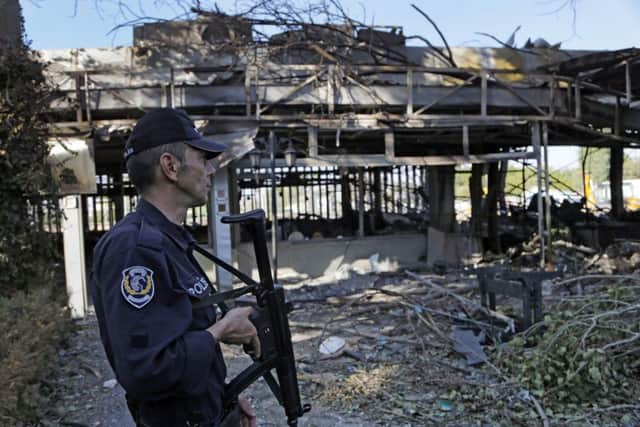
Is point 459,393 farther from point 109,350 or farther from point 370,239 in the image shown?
point 370,239

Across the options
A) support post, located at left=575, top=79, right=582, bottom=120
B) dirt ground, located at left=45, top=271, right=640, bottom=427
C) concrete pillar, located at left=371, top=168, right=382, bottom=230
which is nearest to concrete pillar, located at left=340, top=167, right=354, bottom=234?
concrete pillar, located at left=371, top=168, right=382, bottom=230

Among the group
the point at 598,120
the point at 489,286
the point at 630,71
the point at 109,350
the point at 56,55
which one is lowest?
the point at 489,286

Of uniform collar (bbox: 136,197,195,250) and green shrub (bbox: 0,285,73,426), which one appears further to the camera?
green shrub (bbox: 0,285,73,426)

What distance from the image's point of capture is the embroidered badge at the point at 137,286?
1.31 m

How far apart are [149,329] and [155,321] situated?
0.08ft

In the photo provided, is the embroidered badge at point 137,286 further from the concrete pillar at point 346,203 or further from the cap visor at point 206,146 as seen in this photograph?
the concrete pillar at point 346,203

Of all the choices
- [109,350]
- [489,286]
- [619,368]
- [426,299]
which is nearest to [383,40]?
[426,299]

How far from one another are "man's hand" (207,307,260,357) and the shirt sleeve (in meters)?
0.06

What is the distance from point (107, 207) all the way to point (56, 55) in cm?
457

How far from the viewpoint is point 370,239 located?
461 inches

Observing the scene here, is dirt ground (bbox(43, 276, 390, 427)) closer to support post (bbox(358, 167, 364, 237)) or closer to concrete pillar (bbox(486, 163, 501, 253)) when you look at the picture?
support post (bbox(358, 167, 364, 237))

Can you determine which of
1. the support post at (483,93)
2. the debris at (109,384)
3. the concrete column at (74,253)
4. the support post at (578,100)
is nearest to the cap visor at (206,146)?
the debris at (109,384)

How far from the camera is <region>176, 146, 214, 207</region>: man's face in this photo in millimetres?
1569

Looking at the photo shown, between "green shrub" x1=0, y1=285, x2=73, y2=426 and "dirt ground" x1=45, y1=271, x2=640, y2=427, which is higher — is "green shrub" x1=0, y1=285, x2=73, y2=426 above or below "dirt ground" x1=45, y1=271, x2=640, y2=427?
above
